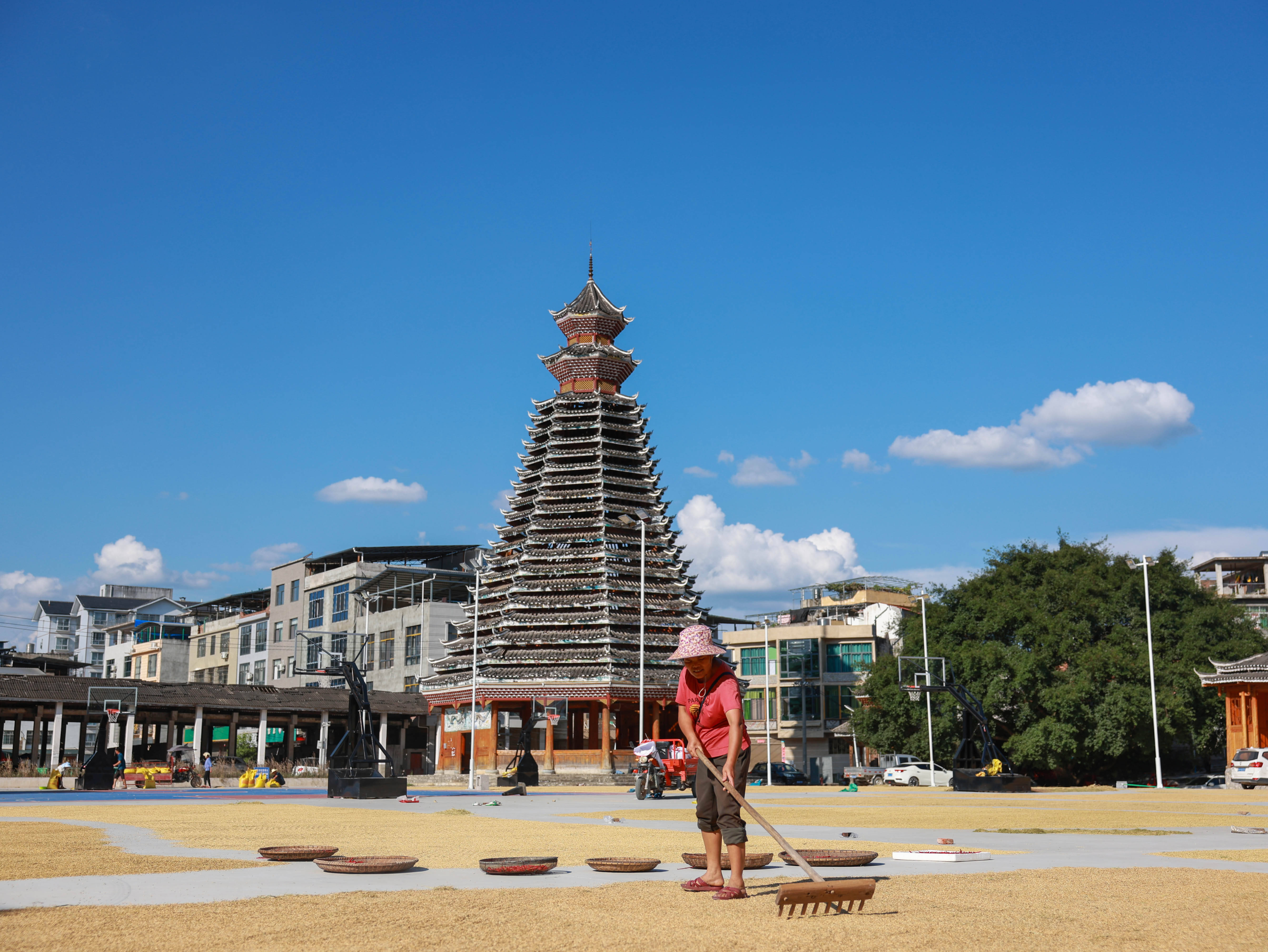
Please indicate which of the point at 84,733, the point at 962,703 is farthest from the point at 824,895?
the point at 84,733

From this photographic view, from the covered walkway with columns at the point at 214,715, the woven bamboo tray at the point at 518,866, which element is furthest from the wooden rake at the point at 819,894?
the covered walkway with columns at the point at 214,715

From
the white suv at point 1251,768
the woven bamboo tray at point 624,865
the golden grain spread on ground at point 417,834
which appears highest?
the woven bamboo tray at point 624,865

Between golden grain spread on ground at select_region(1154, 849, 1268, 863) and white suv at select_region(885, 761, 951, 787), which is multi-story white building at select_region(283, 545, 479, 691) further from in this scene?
golden grain spread on ground at select_region(1154, 849, 1268, 863)

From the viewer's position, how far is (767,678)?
3209 inches

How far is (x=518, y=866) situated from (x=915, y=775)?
47083 millimetres

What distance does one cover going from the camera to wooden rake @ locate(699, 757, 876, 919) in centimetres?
789

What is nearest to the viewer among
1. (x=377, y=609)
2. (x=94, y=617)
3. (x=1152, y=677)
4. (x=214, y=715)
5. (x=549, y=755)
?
(x=1152, y=677)

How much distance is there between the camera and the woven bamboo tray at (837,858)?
1074cm

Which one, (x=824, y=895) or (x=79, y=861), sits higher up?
(x=824, y=895)

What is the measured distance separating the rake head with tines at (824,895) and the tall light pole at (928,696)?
145ft

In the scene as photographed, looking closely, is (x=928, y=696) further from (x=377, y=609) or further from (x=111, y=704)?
(x=377, y=609)

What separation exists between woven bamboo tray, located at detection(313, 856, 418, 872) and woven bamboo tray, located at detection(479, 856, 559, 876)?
0.70m

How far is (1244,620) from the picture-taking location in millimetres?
61375

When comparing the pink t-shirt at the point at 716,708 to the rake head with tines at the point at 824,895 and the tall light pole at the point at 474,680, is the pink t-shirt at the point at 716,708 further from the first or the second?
the tall light pole at the point at 474,680
